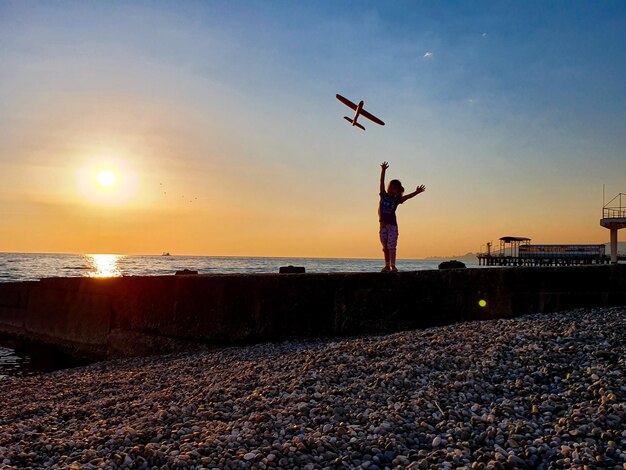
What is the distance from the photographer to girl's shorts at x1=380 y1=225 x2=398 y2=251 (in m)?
8.25

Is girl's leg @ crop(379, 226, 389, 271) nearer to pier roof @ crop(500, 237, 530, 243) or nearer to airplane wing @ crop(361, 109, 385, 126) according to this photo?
airplane wing @ crop(361, 109, 385, 126)

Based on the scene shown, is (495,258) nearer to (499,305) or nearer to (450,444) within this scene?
(499,305)

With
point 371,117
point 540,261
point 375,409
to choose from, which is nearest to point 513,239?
point 540,261

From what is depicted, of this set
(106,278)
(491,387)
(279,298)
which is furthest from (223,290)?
(491,387)

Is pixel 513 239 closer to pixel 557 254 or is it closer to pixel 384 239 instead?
pixel 557 254

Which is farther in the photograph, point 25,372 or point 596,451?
point 25,372

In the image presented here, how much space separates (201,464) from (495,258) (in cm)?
6422

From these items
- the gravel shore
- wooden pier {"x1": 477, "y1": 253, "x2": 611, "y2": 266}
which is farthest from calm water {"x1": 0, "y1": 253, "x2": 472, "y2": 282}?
the gravel shore

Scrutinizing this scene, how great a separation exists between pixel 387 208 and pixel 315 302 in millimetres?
1973

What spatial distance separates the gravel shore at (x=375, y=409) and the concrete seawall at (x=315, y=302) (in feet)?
3.16

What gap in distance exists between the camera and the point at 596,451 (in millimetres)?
2928

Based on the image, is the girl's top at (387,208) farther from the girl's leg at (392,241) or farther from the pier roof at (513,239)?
the pier roof at (513,239)

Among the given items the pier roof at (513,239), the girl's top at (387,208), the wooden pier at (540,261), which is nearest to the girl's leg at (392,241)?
the girl's top at (387,208)

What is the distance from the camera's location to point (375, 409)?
3760 millimetres
